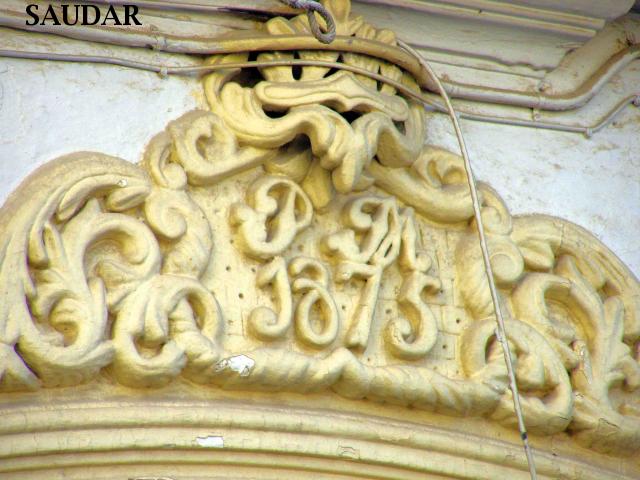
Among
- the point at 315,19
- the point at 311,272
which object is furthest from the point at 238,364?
the point at 315,19

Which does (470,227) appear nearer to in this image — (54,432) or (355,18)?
(355,18)

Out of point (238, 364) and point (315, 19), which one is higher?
point (315, 19)

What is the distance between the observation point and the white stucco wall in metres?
2.09

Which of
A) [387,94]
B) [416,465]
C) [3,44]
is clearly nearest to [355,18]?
[387,94]

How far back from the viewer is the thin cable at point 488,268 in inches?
84.0

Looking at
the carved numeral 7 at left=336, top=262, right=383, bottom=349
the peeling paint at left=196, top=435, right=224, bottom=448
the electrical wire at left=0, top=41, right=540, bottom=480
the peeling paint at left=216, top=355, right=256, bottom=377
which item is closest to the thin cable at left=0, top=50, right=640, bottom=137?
the electrical wire at left=0, top=41, right=540, bottom=480

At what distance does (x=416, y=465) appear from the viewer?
2.15 metres

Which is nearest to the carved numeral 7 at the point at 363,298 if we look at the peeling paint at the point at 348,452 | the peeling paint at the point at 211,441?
the peeling paint at the point at 348,452

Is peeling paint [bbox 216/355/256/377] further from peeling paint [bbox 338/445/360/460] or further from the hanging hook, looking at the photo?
the hanging hook

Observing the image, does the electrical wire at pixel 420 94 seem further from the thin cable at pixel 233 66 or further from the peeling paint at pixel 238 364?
the peeling paint at pixel 238 364

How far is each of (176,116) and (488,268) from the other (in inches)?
20.9

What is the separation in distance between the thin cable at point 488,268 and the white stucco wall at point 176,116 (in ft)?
0.40

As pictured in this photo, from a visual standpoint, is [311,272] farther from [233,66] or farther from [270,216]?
[233,66]

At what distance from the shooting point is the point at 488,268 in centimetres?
220
